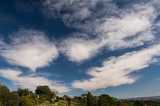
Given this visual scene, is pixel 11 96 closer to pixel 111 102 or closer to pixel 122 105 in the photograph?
pixel 111 102

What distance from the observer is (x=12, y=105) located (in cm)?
14350

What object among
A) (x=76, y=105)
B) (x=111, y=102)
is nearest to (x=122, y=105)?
(x=111, y=102)

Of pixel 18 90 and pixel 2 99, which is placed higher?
pixel 18 90

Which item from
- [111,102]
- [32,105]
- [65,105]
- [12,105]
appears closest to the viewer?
[12,105]

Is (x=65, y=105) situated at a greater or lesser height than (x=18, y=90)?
lesser

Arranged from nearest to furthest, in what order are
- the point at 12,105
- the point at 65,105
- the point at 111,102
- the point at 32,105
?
the point at 12,105 < the point at 32,105 < the point at 111,102 < the point at 65,105

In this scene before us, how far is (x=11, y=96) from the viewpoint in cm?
14750

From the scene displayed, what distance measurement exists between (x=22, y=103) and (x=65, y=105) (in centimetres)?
4782

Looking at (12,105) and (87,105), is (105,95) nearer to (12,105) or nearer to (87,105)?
(87,105)

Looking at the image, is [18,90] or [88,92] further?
[18,90]

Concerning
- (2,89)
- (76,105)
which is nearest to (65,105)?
(76,105)

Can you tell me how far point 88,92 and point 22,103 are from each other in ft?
167

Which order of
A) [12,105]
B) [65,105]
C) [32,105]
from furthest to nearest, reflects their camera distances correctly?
[65,105], [32,105], [12,105]

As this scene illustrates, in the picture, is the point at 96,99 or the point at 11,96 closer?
the point at 11,96
